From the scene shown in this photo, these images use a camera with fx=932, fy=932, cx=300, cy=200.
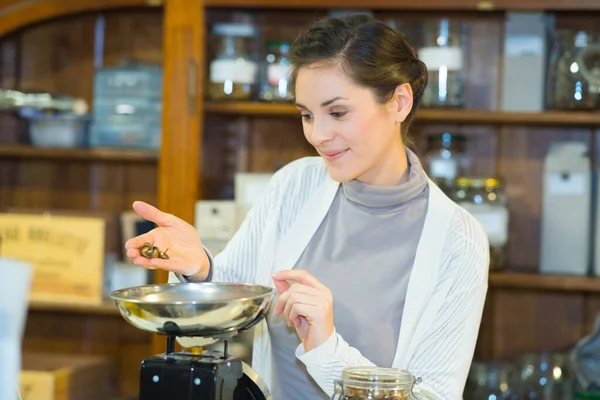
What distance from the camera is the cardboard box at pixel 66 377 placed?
256 cm

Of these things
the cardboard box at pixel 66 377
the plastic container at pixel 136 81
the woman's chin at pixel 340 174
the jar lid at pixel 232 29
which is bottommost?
the cardboard box at pixel 66 377

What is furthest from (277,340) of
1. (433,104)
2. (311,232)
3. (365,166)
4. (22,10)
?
(22,10)

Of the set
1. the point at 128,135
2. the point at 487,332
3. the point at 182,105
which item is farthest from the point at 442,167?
the point at 128,135

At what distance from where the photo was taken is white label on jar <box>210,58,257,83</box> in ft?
8.45

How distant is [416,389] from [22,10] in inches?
72.9

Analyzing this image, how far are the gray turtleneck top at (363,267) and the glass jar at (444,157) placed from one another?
934 mm

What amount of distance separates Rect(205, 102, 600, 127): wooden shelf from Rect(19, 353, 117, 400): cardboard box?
84 cm

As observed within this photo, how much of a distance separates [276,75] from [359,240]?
1097 millimetres

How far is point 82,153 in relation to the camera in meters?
2.74

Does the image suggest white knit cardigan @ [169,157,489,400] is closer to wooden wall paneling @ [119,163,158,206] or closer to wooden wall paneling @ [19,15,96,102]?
wooden wall paneling @ [119,163,158,206]

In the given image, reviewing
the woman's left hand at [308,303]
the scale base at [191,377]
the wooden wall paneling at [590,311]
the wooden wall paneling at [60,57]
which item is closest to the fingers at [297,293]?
the woman's left hand at [308,303]

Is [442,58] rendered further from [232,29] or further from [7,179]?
[7,179]

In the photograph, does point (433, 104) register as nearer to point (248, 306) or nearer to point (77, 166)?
point (77, 166)

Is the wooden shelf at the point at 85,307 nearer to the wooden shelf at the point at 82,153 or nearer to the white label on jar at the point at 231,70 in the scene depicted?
the wooden shelf at the point at 82,153
